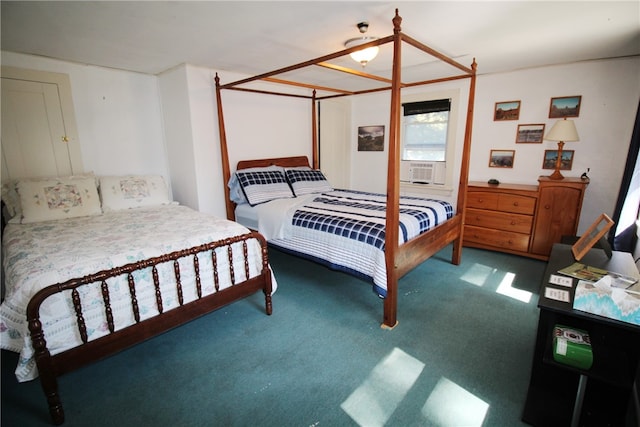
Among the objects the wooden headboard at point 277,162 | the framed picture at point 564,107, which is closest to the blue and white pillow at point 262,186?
the wooden headboard at point 277,162

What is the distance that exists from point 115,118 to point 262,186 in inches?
69.5

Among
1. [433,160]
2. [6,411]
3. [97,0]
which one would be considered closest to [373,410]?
[6,411]

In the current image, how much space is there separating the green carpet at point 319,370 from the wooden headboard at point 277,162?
183 cm

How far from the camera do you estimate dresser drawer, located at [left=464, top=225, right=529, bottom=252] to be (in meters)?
3.52

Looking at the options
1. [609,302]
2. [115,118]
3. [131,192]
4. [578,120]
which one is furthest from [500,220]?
[115,118]

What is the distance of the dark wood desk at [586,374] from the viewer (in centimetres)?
129

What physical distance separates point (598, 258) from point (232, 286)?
7.80 feet

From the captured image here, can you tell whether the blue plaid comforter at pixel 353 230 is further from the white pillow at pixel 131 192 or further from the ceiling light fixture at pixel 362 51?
the white pillow at pixel 131 192

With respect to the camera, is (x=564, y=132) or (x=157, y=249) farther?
(x=564, y=132)

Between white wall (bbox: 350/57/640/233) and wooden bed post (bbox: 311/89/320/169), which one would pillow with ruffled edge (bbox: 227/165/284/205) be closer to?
wooden bed post (bbox: 311/89/320/169)

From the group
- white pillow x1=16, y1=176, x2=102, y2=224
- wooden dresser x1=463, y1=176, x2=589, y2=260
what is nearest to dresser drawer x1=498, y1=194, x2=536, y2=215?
wooden dresser x1=463, y1=176, x2=589, y2=260

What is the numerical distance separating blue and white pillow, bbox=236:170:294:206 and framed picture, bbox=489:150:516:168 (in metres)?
2.63

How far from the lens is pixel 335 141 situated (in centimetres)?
514

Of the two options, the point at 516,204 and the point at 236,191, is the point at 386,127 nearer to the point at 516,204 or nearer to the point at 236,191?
the point at 516,204
